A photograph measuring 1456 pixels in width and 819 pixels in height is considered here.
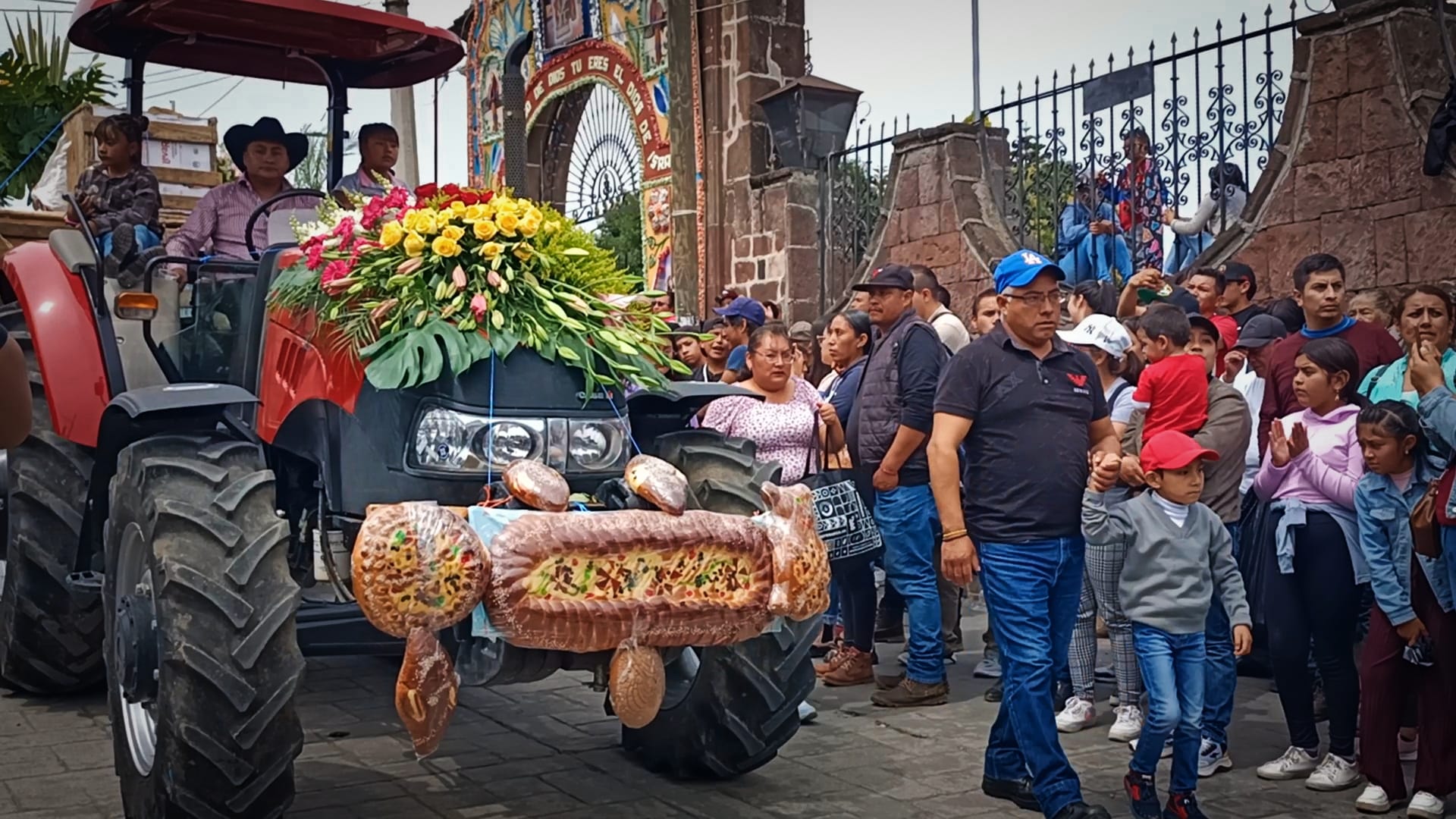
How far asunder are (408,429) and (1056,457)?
226 cm

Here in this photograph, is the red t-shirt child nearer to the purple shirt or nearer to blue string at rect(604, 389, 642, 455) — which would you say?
blue string at rect(604, 389, 642, 455)

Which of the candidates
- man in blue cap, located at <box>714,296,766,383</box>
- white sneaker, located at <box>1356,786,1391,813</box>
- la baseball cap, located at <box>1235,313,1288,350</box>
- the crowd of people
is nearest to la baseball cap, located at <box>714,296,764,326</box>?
man in blue cap, located at <box>714,296,766,383</box>

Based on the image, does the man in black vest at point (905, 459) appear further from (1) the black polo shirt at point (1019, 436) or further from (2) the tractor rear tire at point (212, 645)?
(2) the tractor rear tire at point (212, 645)

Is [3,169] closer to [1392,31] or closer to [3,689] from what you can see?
[3,689]

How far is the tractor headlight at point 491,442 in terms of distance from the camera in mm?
4500

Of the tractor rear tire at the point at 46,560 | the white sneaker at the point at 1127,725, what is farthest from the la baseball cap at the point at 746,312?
the tractor rear tire at the point at 46,560

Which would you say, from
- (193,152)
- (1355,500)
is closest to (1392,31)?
(1355,500)

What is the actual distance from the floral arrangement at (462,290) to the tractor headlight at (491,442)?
0.49 feet

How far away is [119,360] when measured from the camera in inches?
229

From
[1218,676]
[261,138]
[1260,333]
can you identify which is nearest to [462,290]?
[261,138]

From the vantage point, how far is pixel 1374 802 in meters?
5.12

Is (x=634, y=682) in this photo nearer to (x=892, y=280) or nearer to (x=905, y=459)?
(x=905, y=459)

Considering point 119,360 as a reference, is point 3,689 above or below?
below

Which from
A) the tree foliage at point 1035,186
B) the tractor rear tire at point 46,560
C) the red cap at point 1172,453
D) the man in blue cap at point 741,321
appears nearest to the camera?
the red cap at point 1172,453
